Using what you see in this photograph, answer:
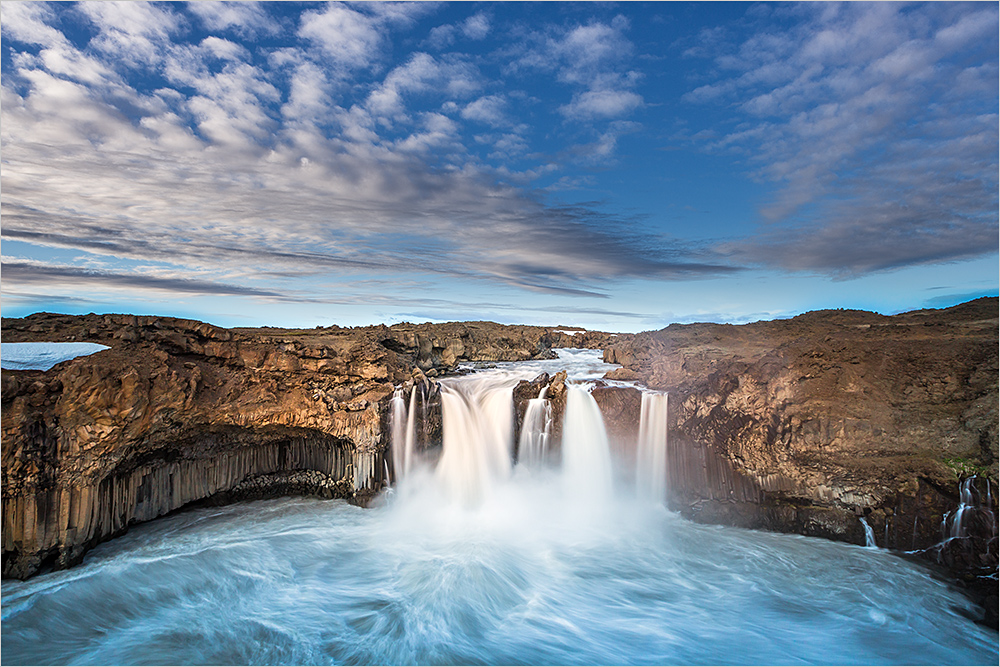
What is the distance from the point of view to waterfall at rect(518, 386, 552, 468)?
12383mm

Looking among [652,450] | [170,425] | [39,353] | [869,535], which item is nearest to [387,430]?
[170,425]

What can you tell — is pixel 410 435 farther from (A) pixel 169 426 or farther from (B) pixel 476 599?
(A) pixel 169 426

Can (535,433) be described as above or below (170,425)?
below

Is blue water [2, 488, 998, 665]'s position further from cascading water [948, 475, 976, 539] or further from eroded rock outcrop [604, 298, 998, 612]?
cascading water [948, 475, 976, 539]

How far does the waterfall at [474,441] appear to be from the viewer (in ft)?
39.7

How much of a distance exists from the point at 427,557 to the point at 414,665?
9.16ft

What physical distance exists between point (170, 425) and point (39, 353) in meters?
2.44

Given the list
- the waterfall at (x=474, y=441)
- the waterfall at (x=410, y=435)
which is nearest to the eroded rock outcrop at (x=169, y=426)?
the waterfall at (x=410, y=435)

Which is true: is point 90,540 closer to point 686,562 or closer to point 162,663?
point 162,663

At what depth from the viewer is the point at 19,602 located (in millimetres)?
7250

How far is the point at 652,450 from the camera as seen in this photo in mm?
11508

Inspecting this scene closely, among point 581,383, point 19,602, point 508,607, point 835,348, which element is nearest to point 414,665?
point 508,607

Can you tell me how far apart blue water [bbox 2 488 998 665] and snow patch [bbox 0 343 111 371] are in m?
3.55

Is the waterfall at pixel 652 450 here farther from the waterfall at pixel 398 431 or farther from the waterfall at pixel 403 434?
the waterfall at pixel 398 431
